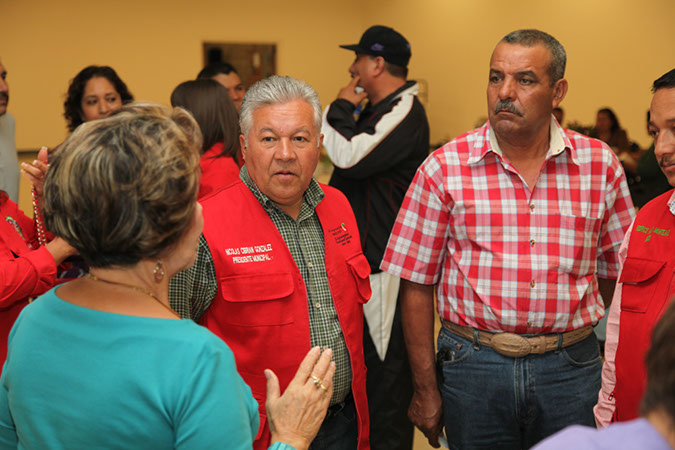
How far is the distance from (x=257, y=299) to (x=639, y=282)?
3.27 ft

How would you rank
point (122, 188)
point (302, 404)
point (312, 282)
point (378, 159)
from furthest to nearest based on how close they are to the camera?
point (378, 159) → point (312, 282) → point (302, 404) → point (122, 188)

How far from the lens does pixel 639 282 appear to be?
5.29ft

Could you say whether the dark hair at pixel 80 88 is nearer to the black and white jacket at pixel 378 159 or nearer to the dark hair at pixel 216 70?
the dark hair at pixel 216 70

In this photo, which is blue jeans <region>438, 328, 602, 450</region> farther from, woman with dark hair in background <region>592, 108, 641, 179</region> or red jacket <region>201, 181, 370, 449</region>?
woman with dark hair in background <region>592, 108, 641, 179</region>

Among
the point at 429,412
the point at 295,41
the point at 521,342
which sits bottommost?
the point at 429,412

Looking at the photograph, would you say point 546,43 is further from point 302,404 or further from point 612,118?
Result: point 612,118

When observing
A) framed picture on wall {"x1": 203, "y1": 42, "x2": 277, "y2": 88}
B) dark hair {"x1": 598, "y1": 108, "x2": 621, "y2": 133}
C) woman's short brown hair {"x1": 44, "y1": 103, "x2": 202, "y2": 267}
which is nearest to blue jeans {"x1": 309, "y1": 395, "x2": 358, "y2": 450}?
woman's short brown hair {"x1": 44, "y1": 103, "x2": 202, "y2": 267}

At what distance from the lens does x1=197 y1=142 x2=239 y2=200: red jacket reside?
108 inches

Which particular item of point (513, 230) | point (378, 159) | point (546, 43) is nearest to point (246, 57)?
point (378, 159)

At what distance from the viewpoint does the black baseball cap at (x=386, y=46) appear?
2980mm

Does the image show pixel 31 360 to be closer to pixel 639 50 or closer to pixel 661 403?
pixel 661 403

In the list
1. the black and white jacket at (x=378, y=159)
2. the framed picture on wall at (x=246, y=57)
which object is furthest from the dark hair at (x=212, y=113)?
the framed picture on wall at (x=246, y=57)

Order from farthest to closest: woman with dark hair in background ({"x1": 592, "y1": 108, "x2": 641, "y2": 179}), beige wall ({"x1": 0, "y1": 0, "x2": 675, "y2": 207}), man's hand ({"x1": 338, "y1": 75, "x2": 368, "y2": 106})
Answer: beige wall ({"x1": 0, "y1": 0, "x2": 675, "y2": 207}) → woman with dark hair in background ({"x1": 592, "y1": 108, "x2": 641, "y2": 179}) → man's hand ({"x1": 338, "y1": 75, "x2": 368, "y2": 106})

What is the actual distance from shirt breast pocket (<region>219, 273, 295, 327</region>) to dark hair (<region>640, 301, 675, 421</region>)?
1037 millimetres
